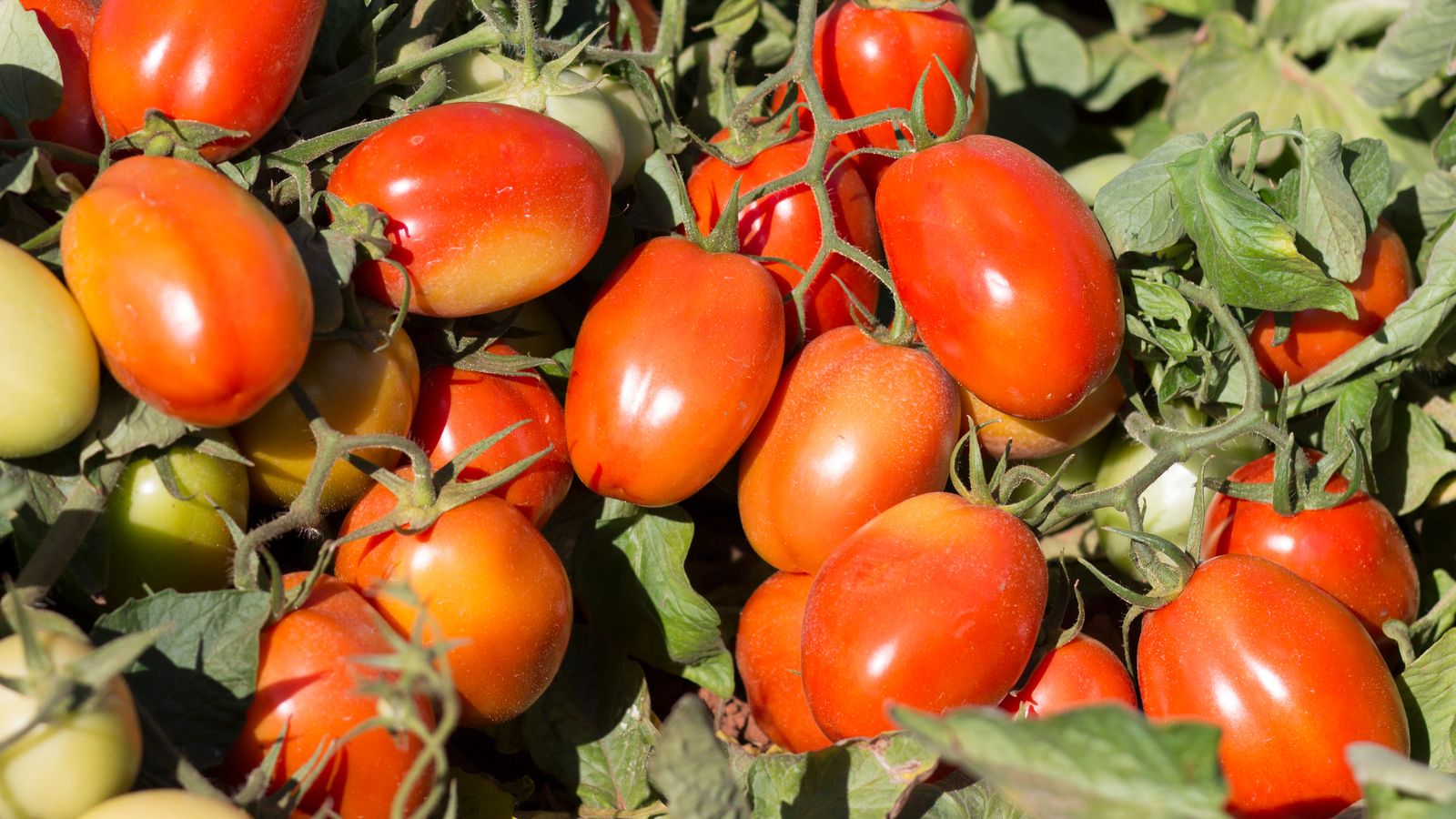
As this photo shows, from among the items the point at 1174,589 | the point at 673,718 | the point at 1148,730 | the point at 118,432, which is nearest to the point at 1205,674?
the point at 1174,589

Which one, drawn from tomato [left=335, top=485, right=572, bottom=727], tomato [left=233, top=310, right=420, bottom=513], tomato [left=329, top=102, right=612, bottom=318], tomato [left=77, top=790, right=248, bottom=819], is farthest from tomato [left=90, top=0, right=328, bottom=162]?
tomato [left=77, top=790, right=248, bottom=819]

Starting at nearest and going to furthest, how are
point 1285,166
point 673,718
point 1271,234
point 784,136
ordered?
point 673,718
point 1271,234
point 784,136
point 1285,166

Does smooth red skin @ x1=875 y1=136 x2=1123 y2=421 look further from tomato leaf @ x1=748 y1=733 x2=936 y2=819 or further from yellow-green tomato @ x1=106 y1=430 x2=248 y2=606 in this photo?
yellow-green tomato @ x1=106 y1=430 x2=248 y2=606

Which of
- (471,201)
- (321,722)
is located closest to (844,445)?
(471,201)

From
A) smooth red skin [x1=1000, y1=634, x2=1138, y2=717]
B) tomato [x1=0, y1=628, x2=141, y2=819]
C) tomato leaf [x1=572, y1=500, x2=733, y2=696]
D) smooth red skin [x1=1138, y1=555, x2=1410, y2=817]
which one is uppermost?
tomato [x1=0, y1=628, x2=141, y2=819]

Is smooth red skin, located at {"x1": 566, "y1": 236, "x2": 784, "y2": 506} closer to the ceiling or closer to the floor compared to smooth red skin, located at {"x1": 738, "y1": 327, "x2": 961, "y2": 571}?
closer to the ceiling

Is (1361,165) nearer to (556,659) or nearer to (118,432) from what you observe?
(556,659)

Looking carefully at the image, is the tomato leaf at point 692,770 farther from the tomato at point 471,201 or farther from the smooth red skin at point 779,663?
the tomato at point 471,201

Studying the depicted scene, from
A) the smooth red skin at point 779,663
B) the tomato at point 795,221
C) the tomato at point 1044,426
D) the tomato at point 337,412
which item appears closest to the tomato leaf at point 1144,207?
the tomato at point 1044,426
